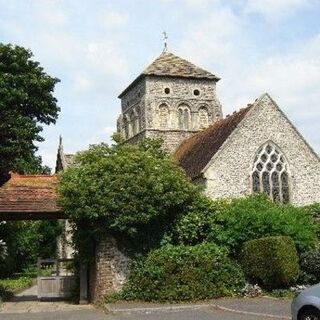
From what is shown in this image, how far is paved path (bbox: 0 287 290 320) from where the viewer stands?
44.3 feet

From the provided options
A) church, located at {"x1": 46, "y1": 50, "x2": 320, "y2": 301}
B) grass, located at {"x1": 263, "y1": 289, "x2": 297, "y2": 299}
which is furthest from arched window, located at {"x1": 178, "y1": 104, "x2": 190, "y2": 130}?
grass, located at {"x1": 263, "y1": 289, "x2": 297, "y2": 299}

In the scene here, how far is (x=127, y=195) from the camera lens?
17.5m

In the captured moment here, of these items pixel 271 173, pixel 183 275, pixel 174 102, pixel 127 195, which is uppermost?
pixel 174 102

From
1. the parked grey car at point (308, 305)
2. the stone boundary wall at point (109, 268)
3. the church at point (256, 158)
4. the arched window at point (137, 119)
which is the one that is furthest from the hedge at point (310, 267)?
the arched window at point (137, 119)

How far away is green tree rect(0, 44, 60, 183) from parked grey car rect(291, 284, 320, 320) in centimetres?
2068

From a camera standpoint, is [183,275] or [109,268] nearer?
[183,275]

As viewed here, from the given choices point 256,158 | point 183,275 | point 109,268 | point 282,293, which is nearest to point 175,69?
point 256,158

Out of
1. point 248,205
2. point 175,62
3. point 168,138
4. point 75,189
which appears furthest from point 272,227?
point 175,62

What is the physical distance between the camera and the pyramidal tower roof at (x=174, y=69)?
4203 cm

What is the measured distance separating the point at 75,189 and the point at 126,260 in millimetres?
2842

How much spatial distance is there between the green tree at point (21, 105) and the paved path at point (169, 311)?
1279 cm

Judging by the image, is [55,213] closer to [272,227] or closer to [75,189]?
[75,189]

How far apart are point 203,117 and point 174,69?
432 centimetres

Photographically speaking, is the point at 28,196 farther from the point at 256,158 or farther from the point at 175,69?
the point at 175,69
